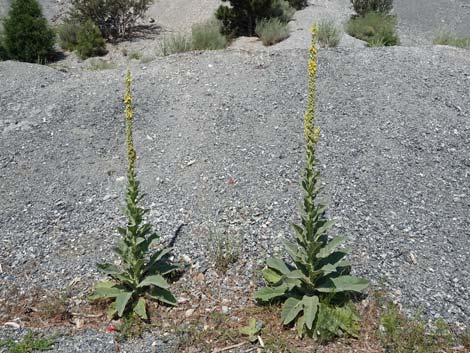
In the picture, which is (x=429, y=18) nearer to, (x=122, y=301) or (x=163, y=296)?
(x=163, y=296)

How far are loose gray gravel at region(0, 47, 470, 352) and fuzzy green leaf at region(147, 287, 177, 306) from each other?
0.32 metres

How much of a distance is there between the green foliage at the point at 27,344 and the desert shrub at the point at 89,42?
10056mm

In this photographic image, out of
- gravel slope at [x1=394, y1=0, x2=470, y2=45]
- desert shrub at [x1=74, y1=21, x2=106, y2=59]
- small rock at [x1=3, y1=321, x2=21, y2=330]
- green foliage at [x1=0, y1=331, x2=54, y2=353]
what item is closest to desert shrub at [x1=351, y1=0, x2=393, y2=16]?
gravel slope at [x1=394, y1=0, x2=470, y2=45]

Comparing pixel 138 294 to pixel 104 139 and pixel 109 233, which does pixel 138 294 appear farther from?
pixel 104 139

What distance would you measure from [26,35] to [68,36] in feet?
6.37

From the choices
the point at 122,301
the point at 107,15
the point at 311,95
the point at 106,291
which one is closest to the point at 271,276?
the point at 122,301

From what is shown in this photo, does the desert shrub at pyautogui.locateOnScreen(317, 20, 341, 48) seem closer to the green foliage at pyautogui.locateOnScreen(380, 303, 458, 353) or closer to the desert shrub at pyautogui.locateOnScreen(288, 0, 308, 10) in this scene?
the desert shrub at pyautogui.locateOnScreen(288, 0, 308, 10)

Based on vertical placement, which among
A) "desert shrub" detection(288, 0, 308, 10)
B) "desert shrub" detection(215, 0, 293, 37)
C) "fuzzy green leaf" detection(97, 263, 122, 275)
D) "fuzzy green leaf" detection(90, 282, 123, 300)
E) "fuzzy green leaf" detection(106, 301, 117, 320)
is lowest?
"fuzzy green leaf" detection(106, 301, 117, 320)

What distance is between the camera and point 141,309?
3.90 m

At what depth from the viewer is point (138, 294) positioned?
409 cm

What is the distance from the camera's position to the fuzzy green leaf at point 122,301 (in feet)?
12.6

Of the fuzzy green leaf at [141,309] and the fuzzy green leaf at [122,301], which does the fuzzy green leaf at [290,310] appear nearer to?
the fuzzy green leaf at [141,309]

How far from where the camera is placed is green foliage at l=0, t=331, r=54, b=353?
3604 millimetres

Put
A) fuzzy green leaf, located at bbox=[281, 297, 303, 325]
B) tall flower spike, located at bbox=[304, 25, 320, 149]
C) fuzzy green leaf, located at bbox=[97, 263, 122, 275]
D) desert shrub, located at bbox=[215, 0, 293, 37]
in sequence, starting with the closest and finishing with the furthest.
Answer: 1. tall flower spike, located at bbox=[304, 25, 320, 149]
2. fuzzy green leaf, located at bbox=[281, 297, 303, 325]
3. fuzzy green leaf, located at bbox=[97, 263, 122, 275]
4. desert shrub, located at bbox=[215, 0, 293, 37]
